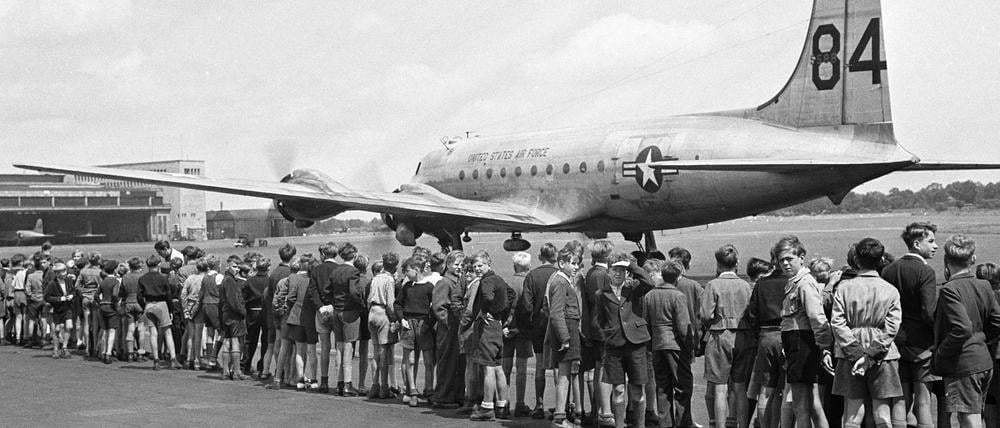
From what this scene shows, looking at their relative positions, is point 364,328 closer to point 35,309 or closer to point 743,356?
point 743,356

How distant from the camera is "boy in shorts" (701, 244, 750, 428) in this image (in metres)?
10.1

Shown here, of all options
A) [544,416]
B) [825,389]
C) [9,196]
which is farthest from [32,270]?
[9,196]

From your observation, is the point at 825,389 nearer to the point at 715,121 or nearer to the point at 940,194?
the point at 715,121

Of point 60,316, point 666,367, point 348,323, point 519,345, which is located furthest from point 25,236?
point 666,367

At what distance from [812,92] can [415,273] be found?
487 inches

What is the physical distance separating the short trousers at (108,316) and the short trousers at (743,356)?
1121 cm

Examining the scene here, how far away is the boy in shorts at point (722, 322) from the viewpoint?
33.2ft

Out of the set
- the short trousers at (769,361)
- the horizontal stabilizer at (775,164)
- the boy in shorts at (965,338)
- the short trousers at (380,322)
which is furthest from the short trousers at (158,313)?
the boy in shorts at (965,338)

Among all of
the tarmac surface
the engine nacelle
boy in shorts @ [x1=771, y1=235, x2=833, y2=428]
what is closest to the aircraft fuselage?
the engine nacelle

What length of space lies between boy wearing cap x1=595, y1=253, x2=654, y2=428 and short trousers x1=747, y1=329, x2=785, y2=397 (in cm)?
117

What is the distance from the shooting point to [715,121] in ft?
74.5

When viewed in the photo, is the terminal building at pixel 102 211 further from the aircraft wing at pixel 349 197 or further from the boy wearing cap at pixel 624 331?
the boy wearing cap at pixel 624 331

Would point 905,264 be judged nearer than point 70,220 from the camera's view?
Yes

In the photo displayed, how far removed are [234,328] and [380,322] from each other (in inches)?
119
